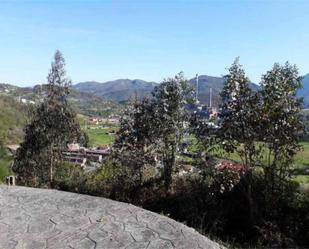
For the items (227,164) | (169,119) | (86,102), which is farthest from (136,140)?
(86,102)

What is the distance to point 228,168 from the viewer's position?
7.67 meters

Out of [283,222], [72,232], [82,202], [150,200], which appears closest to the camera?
[72,232]

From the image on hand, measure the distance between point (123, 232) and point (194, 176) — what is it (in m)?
3.85

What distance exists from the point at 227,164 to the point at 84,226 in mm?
3786

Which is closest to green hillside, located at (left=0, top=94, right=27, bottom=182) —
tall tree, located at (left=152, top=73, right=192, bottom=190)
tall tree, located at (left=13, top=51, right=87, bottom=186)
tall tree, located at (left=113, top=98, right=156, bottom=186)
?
tall tree, located at (left=13, top=51, right=87, bottom=186)

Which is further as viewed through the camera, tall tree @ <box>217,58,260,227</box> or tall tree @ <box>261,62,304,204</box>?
tall tree @ <box>217,58,260,227</box>

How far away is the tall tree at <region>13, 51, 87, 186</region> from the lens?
11547mm

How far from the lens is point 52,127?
11570mm

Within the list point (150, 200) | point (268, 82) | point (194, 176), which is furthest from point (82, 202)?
point (268, 82)

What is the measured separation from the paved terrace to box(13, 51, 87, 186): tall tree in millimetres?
5588

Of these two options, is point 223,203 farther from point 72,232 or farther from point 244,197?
point 72,232

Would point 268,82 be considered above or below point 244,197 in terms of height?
above

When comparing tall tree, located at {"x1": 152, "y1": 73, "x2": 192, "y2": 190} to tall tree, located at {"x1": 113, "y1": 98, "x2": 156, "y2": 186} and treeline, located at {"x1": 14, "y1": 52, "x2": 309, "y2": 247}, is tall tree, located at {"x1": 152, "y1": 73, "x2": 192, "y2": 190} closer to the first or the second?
treeline, located at {"x1": 14, "y1": 52, "x2": 309, "y2": 247}

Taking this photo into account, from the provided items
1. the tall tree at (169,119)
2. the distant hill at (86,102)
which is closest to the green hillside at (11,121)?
the distant hill at (86,102)
